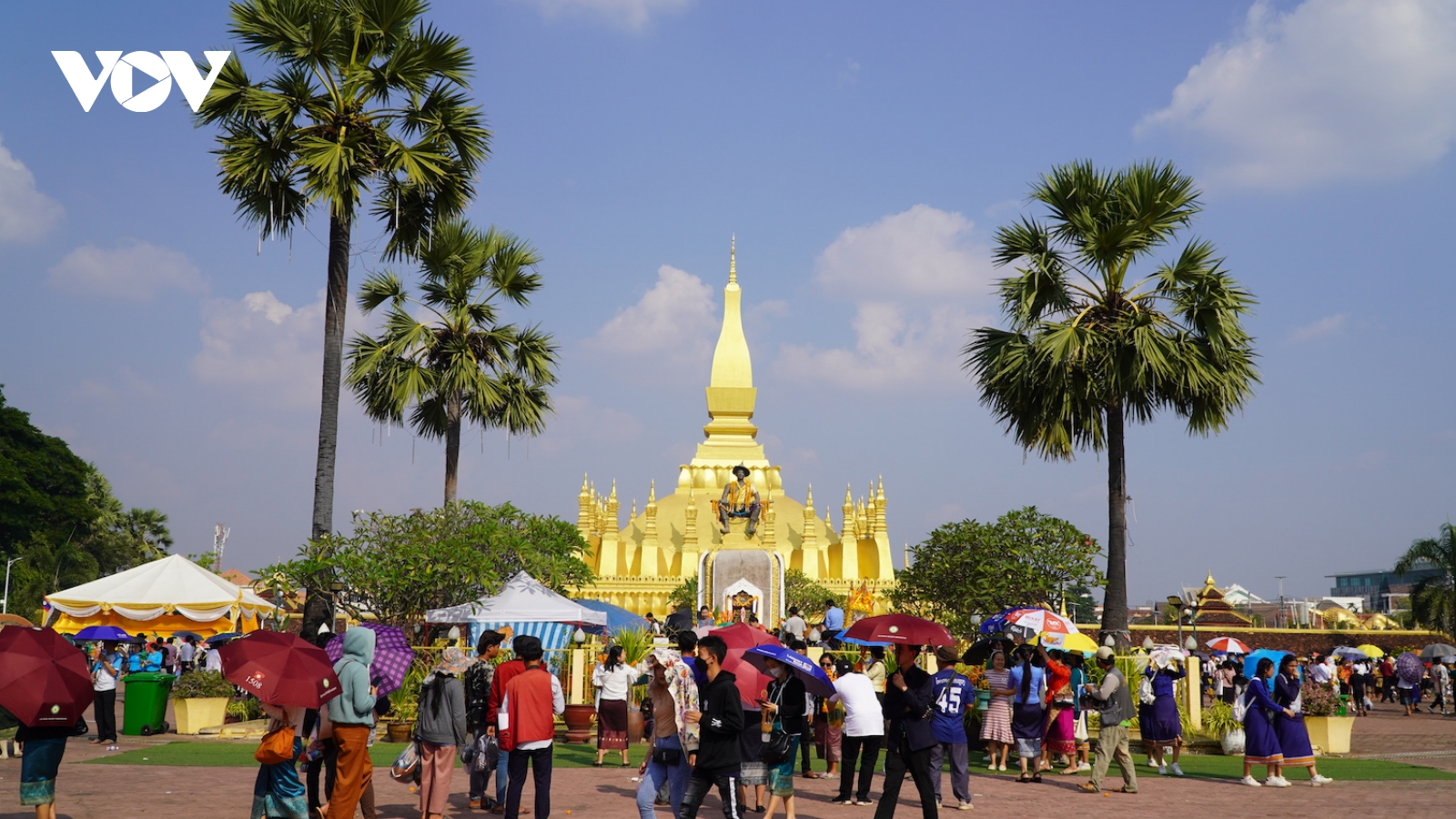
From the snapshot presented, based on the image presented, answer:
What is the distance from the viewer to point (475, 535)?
20297 millimetres

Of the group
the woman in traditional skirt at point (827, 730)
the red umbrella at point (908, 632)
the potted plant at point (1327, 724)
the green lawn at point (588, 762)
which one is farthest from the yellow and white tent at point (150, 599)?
the potted plant at point (1327, 724)

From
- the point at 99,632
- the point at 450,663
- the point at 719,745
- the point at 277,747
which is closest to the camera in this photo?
the point at 277,747

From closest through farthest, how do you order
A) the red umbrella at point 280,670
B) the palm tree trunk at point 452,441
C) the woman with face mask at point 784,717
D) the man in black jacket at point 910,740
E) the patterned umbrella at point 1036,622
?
the red umbrella at point 280,670 → the man in black jacket at point 910,740 → the woman with face mask at point 784,717 → the patterned umbrella at point 1036,622 → the palm tree trunk at point 452,441

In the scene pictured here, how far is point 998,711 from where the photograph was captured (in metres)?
14.0

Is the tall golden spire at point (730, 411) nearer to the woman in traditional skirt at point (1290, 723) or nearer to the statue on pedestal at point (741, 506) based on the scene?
the statue on pedestal at point (741, 506)

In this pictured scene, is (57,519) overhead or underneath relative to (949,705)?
overhead

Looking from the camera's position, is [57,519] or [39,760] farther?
[57,519]

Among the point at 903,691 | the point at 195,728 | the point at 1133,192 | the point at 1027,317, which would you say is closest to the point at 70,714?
the point at 903,691

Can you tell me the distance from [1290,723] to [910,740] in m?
6.26

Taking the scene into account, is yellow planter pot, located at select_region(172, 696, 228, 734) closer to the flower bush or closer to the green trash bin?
the green trash bin

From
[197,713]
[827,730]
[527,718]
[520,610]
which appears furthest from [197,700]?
[527,718]

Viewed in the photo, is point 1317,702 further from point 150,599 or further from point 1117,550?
point 150,599

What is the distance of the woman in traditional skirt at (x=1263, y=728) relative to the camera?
13188 millimetres

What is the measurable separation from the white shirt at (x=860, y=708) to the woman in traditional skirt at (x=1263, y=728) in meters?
4.95
